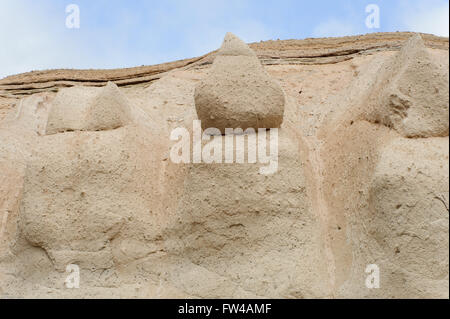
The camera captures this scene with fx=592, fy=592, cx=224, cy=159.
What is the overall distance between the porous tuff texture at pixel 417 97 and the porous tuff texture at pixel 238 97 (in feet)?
3.32

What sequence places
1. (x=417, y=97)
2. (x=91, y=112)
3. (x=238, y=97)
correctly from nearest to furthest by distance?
(x=417, y=97)
(x=238, y=97)
(x=91, y=112)

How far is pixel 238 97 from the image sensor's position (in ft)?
18.1

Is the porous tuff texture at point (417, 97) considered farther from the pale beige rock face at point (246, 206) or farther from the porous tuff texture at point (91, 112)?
the porous tuff texture at point (91, 112)

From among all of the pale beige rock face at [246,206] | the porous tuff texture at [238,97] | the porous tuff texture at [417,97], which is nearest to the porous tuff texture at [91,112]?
the pale beige rock face at [246,206]

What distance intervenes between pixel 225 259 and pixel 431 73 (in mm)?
2421

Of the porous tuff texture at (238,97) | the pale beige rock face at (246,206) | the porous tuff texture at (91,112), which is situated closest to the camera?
the pale beige rock face at (246,206)

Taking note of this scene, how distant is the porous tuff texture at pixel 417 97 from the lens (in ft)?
16.5

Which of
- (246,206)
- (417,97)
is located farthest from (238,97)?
(417,97)

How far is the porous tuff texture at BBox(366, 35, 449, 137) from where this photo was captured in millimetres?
5031

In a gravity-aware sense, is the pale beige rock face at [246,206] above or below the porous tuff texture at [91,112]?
below

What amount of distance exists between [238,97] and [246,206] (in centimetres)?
103

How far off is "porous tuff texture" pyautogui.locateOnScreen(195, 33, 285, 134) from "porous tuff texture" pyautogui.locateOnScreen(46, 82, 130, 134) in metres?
0.98

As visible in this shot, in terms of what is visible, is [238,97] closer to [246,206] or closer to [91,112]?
[246,206]
